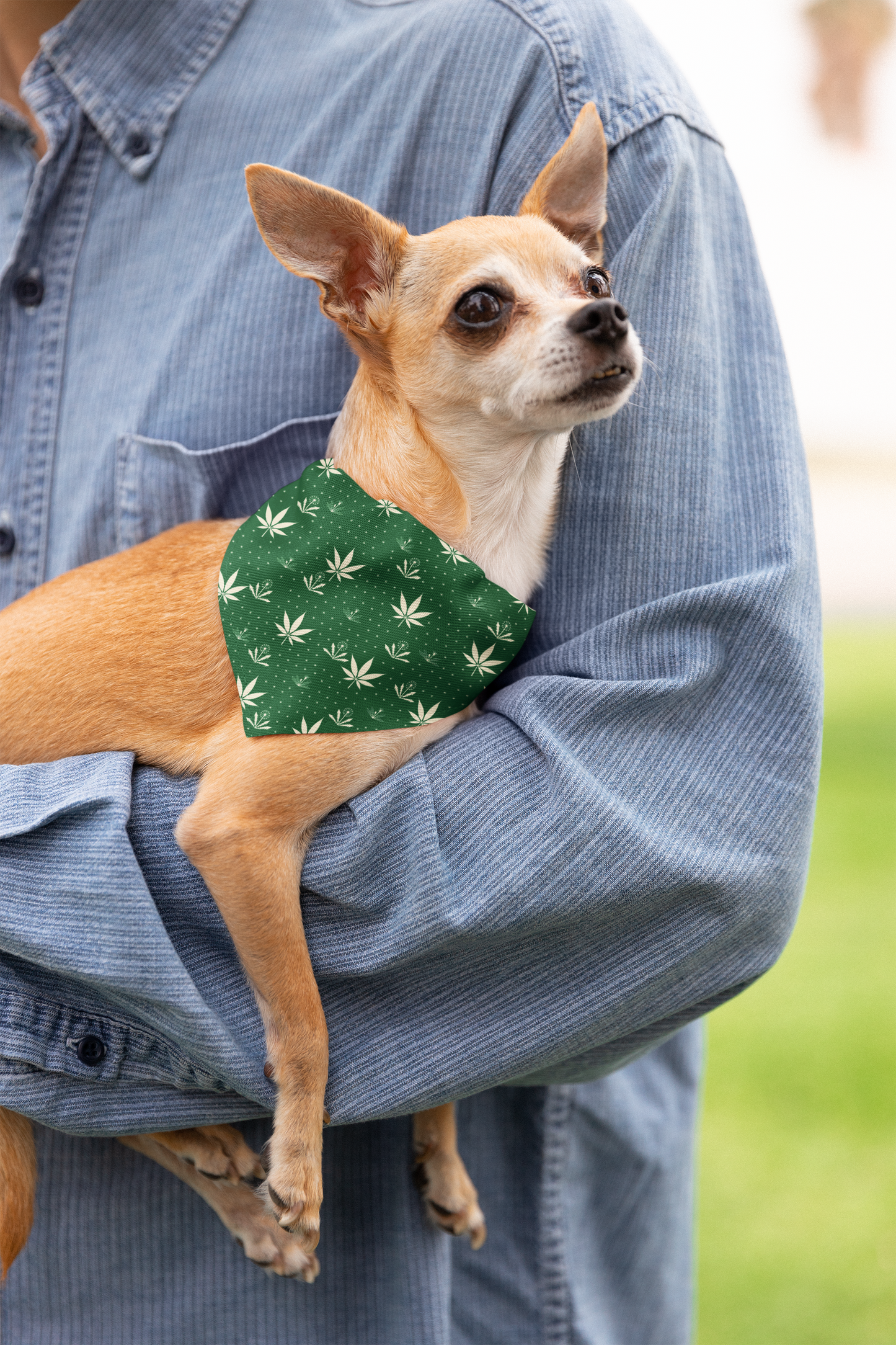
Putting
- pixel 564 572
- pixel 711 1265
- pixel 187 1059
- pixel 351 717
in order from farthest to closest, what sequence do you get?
pixel 711 1265, pixel 564 572, pixel 351 717, pixel 187 1059

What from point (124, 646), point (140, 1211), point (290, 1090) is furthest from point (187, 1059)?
point (124, 646)

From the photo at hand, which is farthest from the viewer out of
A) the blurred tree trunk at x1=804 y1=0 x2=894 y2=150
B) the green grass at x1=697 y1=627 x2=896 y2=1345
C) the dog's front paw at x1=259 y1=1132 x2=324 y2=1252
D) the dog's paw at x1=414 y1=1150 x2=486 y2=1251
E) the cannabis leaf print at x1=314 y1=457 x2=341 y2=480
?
the blurred tree trunk at x1=804 y1=0 x2=894 y2=150

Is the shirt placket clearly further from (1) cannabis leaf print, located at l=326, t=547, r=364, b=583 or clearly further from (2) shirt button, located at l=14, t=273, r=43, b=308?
(1) cannabis leaf print, located at l=326, t=547, r=364, b=583

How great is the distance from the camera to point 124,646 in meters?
1.68

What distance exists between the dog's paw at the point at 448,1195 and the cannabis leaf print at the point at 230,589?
91 cm

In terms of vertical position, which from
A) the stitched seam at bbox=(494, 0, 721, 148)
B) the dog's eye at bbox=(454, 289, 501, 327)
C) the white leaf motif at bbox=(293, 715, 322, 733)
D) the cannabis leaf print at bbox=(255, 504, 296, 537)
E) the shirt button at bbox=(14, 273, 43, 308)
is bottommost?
the white leaf motif at bbox=(293, 715, 322, 733)

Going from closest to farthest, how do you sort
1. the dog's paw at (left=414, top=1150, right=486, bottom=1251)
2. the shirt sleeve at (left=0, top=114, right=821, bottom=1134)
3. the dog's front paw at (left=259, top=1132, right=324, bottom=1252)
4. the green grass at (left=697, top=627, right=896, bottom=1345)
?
the shirt sleeve at (left=0, top=114, right=821, bottom=1134), the dog's front paw at (left=259, top=1132, right=324, bottom=1252), the dog's paw at (left=414, top=1150, right=486, bottom=1251), the green grass at (left=697, top=627, right=896, bottom=1345)

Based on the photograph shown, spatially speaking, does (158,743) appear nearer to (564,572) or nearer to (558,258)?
(564,572)

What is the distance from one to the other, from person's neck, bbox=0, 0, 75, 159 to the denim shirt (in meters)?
0.08

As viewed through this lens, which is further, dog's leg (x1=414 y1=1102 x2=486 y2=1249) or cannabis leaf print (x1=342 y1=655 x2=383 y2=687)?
dog's leg (x1=414 y1=1102 x2=486 y2=1249)

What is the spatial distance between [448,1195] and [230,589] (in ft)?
3.20

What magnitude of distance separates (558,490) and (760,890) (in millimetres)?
666

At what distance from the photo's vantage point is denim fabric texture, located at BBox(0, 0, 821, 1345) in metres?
1.35

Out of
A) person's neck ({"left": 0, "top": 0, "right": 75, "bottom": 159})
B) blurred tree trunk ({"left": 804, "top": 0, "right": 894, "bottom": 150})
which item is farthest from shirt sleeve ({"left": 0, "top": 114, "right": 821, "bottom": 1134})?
blurred tree trunk ({"left": 804, "top": 0, "right": 894, "bottom": 150})
